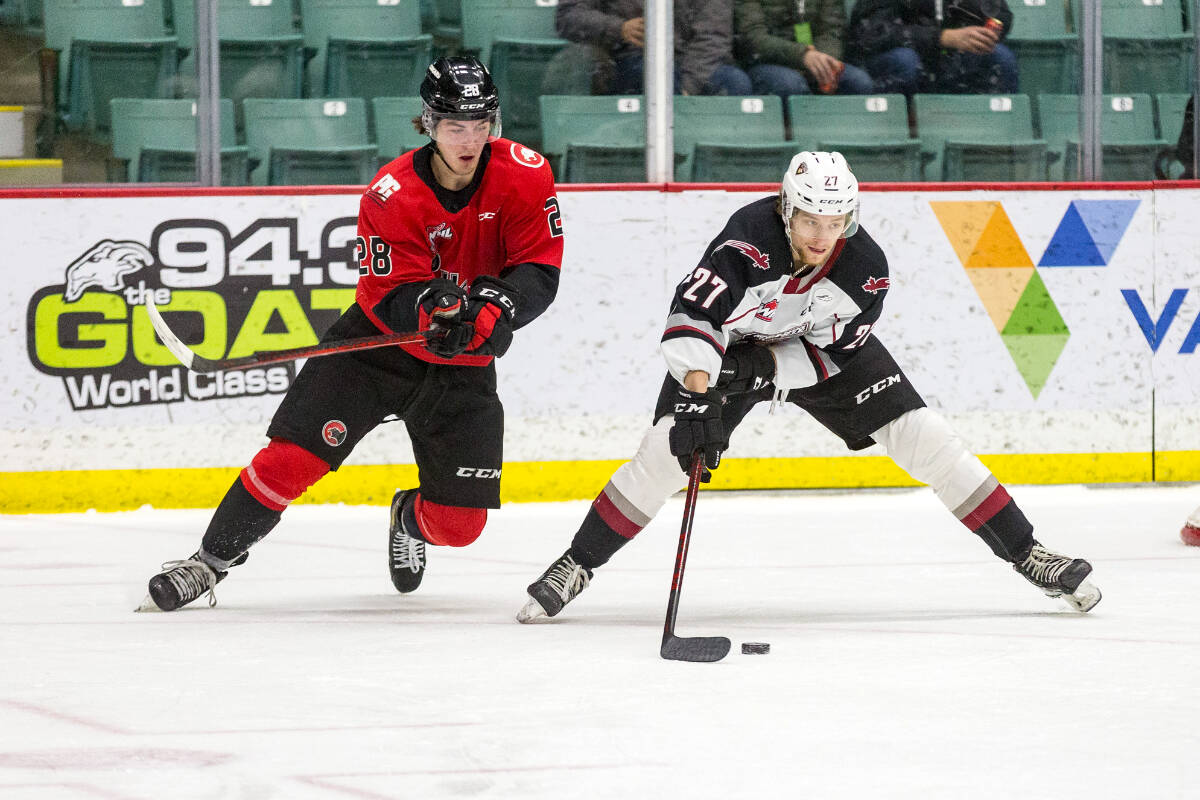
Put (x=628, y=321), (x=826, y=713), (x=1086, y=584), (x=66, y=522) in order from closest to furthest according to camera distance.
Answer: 1. (x=826, y=713)
2. (x=1086, y=584)
3. (x=66, y=522)
4. (x=628, y=321)

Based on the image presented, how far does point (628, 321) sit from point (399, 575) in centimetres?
157

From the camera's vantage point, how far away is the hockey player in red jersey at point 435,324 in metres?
3.07

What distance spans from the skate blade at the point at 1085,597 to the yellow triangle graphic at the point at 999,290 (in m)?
1.96

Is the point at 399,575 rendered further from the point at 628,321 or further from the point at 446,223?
the point at 628,321

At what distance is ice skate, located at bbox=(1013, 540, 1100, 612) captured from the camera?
10.2 feet

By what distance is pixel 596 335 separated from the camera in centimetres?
488

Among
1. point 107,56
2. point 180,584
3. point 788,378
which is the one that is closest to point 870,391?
point 788,378

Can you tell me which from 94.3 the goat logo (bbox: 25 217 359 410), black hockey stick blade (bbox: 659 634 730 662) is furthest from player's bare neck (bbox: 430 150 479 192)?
94.3 the goat logo (bbox: 25 217 359 410)

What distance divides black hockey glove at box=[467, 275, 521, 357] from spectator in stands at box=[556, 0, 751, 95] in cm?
211

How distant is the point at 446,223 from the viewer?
318cm

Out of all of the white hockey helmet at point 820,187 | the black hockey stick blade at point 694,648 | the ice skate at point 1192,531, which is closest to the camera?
the black hockey stick blade at point 694,648

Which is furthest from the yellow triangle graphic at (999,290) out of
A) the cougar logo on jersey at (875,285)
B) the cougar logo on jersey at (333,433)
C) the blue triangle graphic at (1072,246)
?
the cougar logo on jersey at (333,433)

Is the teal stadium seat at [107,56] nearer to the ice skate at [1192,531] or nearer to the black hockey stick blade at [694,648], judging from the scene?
the black hockey stick blade at [694,648]

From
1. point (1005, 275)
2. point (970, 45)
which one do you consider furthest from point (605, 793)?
point (970, 45)
